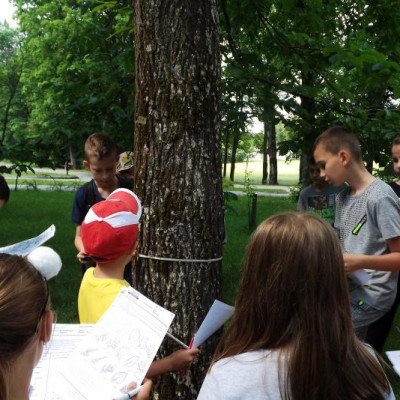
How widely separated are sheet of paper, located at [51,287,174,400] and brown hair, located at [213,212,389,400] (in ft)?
1.08

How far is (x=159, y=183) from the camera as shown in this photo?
2.47 m

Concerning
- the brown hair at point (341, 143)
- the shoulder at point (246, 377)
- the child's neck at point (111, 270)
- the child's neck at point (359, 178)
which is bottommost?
the shoulder at point (246, 377)

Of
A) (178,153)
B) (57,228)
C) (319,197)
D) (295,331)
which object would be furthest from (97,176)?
(57,228)

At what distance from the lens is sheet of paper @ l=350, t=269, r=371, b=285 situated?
8.83 ft

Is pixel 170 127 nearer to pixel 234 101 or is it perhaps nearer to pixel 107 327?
pixel 107 327

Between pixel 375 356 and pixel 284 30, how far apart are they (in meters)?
4.39

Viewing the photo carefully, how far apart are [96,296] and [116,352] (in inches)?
17.4

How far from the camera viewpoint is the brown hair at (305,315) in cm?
137

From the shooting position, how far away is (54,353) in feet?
5.63

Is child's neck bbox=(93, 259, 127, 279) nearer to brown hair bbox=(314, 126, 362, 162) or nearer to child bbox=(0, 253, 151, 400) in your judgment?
child bbox=(0, 253, 151, 400)

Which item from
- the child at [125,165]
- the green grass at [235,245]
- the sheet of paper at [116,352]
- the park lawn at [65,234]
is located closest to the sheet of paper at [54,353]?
the sheet of paper at [116,352]

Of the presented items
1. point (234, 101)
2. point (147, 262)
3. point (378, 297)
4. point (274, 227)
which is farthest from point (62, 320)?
point (274, 227)

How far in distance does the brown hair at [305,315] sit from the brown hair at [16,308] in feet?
1.80

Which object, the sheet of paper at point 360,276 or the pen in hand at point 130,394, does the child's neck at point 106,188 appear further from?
the pen in hand at point 130,394
